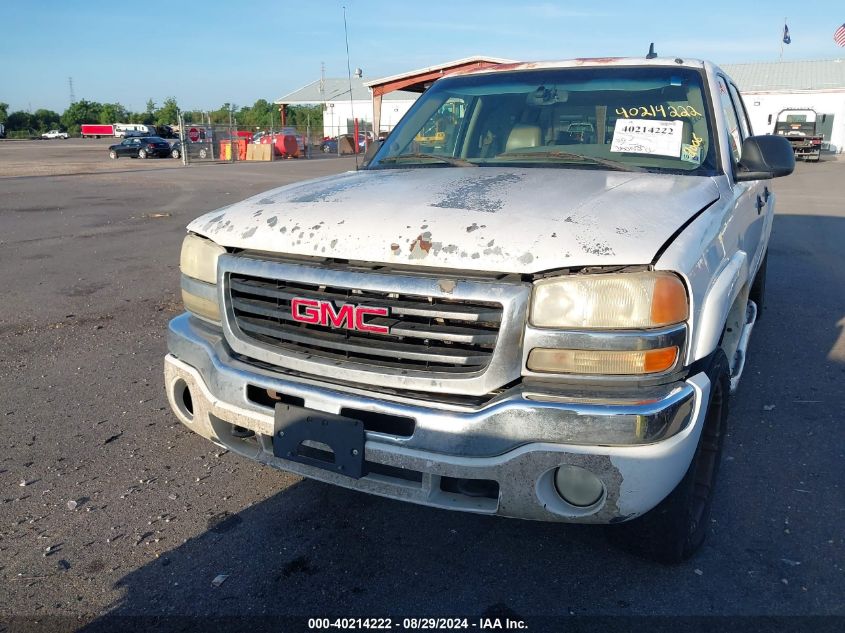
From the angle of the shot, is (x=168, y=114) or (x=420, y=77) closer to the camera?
(x=420, y=77)

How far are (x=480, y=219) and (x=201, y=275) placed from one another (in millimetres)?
1220

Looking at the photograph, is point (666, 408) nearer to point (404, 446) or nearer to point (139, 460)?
point (404, 446)

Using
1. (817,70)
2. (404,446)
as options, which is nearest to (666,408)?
(404,446)

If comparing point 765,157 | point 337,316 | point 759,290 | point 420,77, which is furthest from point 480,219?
point 420,77

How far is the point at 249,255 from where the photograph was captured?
8.80ft

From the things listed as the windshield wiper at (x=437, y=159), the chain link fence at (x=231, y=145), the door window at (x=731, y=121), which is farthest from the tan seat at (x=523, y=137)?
the chain link fence at (x=231, y=145)

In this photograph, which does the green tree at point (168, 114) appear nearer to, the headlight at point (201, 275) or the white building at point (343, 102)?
the white building at point (343, 102)

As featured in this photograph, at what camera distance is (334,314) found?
240 cm

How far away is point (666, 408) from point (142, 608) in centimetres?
191

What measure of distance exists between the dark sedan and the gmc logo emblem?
3941 cm

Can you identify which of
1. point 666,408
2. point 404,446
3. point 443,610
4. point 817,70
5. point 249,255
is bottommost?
point 443,610

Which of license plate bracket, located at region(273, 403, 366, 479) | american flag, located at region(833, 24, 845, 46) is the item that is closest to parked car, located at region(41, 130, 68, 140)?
american flag, located at region(833, 24, 845, 46)

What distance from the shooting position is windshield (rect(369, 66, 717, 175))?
131 inches

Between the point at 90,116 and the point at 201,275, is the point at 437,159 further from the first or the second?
the point at 90,116
